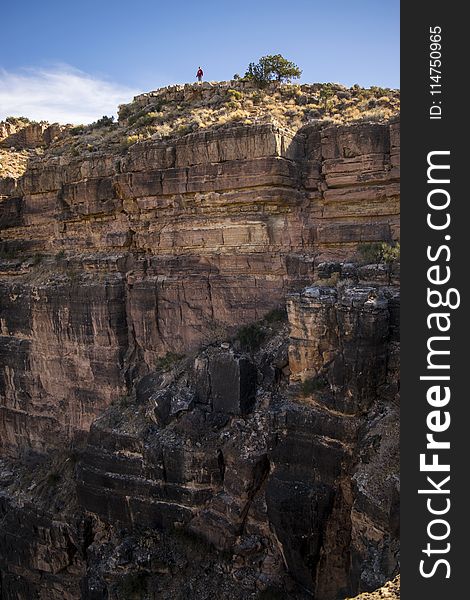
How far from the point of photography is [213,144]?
18.6 m

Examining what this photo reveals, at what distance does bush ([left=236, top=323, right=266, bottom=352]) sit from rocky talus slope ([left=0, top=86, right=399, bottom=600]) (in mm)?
97

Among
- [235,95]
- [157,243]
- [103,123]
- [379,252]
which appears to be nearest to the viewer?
[379,252]

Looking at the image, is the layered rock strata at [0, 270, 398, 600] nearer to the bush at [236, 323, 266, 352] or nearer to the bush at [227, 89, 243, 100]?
the bush at [236, 323, 266, 352]

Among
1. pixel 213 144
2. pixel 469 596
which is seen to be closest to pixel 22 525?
pixel 213 144

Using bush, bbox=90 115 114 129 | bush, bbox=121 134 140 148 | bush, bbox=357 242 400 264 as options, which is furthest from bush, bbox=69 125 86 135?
bush, bbox=357 242 400 264

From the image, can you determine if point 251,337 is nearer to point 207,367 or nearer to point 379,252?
point 207,367

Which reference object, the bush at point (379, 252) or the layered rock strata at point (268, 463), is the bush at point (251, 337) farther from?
the bush at point (379, 252)

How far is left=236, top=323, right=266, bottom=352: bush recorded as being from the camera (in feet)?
58.8

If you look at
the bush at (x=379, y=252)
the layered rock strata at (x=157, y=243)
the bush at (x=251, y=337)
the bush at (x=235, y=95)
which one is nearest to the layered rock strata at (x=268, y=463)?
the bush at (x=251, y=337)

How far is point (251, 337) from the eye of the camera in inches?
711

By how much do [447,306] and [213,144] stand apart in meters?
12.4

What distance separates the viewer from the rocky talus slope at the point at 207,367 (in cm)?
1441

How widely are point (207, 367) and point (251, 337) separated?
1.85 meters

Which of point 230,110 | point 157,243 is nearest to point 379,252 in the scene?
point 157,243
